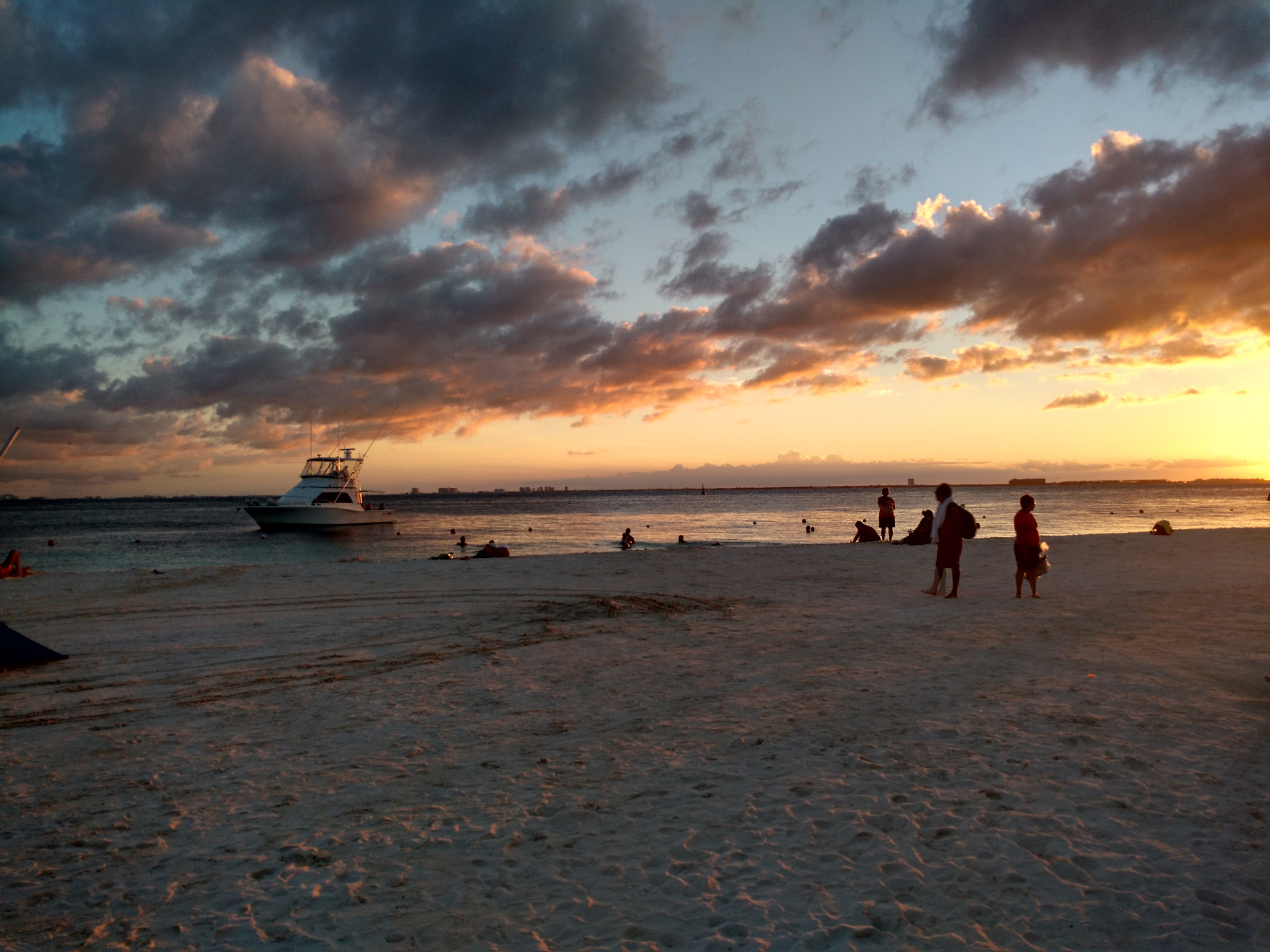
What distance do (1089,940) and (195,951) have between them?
3.91 m

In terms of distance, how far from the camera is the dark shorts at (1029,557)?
11.9 m

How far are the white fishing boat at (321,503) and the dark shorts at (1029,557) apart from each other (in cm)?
5088

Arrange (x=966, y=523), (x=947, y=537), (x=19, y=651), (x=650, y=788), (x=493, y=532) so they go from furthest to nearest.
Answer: (x=493, y=532) < (x=947, y=537) < (x=966, y=523) < (x=19, y=651) < (x=650, y=788)

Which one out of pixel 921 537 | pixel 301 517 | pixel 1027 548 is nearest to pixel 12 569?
pixel 1027 548

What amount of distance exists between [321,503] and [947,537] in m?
51.3

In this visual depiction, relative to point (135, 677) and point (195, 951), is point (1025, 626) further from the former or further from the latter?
point (135, 677)

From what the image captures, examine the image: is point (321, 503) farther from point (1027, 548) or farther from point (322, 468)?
point (1027, 548)

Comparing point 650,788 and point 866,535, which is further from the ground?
point 866,535

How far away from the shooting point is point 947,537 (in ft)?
38.9

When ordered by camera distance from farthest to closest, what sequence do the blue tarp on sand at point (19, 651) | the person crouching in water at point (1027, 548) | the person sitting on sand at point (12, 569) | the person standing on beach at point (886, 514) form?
1. the person standing on beach at point (886, 514)
2. the person sitting on sand at point (12, 569)
3. the person crouching in water at point (1027, 548)
4. the blue tarp on sand at point (19, 651)

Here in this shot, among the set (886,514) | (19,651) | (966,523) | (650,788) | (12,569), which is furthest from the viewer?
(886,514)

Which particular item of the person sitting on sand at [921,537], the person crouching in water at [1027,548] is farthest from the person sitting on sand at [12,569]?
the person sitting on sand at [921,537]

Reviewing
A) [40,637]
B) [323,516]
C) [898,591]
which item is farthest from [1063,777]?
[323,516]

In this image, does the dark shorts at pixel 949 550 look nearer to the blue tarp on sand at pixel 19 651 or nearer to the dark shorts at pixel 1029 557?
the dark shorts at pixel 1029 557
